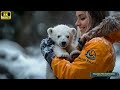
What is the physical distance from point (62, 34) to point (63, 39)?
2.0 inches

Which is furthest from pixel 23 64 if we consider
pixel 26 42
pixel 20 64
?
pixel 26 42

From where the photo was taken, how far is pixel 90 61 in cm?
380

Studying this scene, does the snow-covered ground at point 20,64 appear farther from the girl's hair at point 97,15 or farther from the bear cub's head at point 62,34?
the girl's hair at point 97,15

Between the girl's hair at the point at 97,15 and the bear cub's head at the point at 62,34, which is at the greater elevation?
the girl's hair at the point at 97,15

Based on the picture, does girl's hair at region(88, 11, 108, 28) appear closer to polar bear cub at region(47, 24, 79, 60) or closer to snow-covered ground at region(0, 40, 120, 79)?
polar bear cub at region(47, 24, 79, 60)

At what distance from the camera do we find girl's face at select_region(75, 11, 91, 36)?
12.9 feet

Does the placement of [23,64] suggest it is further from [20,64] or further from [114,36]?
[114,36]

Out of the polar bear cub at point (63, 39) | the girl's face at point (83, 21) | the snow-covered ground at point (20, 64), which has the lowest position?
the snow-covered ground at point (20, 64)

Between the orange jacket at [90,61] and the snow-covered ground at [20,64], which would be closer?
the orange jacket at [90,61]

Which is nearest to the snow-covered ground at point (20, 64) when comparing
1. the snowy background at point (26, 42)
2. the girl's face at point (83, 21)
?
the snowy background at point (26, 42)

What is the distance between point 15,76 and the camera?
3920 millimetres

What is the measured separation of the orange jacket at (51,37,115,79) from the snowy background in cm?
11

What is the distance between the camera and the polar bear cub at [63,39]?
3.83 m
